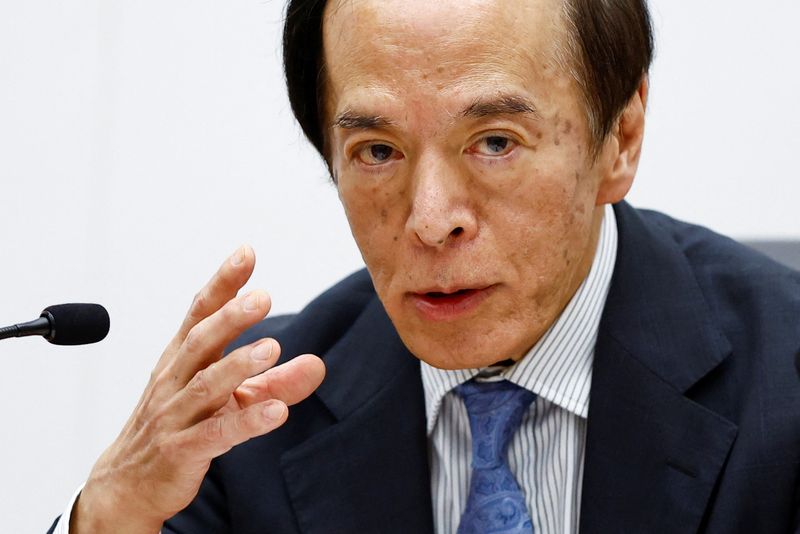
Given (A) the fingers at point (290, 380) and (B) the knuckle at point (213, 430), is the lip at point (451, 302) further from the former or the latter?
(B) the knuckle at point (213, 430)

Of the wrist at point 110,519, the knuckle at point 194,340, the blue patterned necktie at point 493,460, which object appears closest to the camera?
the knuckle at point 194,340

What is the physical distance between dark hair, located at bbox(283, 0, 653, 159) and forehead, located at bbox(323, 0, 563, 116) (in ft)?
0.20

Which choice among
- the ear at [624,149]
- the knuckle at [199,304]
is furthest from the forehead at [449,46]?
the knuckle at [199,304]

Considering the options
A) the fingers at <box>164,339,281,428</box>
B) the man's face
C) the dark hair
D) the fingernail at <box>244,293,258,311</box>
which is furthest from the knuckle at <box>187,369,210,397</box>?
the dark hair

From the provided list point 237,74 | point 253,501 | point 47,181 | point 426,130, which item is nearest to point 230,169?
point 237,74

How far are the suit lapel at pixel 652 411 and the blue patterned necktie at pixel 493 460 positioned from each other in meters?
0.11

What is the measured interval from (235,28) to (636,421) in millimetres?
1690

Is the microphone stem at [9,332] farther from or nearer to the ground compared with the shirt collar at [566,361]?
farther from the ground

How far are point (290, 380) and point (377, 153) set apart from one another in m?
0.37

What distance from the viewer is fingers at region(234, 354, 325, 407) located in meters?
1.53

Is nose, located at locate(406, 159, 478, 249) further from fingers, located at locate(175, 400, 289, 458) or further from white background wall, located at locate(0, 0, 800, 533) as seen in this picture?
white background wall, located at locate(0, 0, 800, 533)

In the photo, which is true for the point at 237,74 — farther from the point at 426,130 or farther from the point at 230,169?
the point at 426,130

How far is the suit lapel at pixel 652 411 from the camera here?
1.67 m

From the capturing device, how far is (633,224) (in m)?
1.97
